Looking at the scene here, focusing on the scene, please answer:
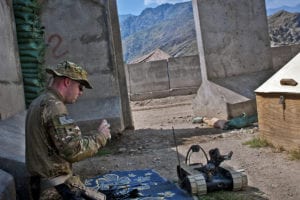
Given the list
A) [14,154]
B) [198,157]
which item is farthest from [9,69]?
[198,157]

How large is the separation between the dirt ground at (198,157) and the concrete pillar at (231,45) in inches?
50.0

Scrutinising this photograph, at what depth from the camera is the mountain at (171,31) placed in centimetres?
3659

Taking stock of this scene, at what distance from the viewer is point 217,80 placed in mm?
9812

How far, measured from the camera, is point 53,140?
10.3 ft

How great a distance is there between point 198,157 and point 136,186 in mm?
1732

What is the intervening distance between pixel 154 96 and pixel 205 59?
770cm

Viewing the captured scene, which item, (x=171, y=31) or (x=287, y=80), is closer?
(x=287, y=80)

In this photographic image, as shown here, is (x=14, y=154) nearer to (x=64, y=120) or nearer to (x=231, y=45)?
(x=64, y=120)

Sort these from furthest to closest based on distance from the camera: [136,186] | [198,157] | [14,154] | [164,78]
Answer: [164,78] < [198,157] < [136,186] < [14,154]

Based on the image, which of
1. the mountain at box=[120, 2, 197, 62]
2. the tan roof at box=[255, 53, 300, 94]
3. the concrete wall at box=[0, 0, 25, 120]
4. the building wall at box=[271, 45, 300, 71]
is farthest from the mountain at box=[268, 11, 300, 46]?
the concrete wall at box=[0, 0, 25, 120]

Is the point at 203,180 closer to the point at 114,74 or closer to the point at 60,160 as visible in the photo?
the point at 60,160

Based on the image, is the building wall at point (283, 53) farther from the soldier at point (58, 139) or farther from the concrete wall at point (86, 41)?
the soldier at point (58, 139)

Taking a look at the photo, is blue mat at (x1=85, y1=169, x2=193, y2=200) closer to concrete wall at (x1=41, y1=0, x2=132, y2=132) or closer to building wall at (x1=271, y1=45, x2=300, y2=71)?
concrete wall at (x1=41, y1=0, x2=132, y2=132)

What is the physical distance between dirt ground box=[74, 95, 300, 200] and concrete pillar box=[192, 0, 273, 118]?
4.17 feet
